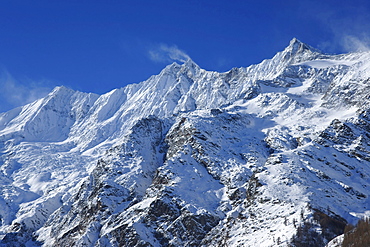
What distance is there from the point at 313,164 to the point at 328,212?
30.2 metres

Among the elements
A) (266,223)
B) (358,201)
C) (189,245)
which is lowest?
(358,201)

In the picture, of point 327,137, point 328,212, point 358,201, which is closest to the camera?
point 328,212

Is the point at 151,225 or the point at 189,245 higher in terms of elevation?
the point at 151,225

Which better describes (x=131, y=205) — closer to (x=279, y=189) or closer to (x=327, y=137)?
(x=279, y=189)

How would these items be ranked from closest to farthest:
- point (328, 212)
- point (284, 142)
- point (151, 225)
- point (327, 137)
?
point (328, 212)
point (151, 225)
point (327, 137)
point (284, 142)

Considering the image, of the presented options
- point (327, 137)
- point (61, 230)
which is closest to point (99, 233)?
point (61, 230)

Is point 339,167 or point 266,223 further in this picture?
point 339,167

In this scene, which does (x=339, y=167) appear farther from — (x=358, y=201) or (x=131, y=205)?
(x=131, y=205)

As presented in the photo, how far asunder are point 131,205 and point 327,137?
80.1m

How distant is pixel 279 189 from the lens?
147m

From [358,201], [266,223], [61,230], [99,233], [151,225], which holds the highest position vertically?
[61,230]

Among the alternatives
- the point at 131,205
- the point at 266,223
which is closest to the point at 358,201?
the point at 266,223

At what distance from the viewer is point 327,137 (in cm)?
18188

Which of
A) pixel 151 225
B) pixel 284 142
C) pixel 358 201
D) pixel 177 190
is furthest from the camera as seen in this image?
pixel 284 142
